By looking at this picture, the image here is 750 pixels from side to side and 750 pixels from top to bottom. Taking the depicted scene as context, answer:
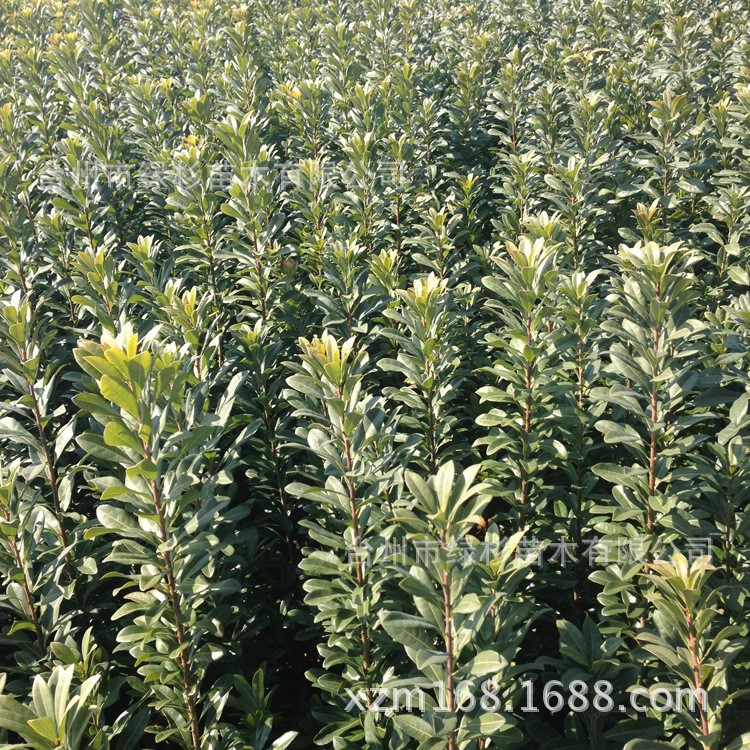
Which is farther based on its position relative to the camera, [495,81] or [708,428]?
[495,81]

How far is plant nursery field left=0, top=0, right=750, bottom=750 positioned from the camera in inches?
93.9

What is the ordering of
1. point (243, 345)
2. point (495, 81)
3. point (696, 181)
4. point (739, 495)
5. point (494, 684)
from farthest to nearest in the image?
point (495, 81), point (696, 181), point (243, 345), point (739, 495), point (494, 684)

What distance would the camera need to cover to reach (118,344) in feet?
8.13

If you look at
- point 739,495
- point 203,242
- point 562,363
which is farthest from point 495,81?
point 739,495

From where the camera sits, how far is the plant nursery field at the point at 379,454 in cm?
238

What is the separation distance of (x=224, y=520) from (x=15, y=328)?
1294mm

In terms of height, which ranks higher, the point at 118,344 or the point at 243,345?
the point at 243,345

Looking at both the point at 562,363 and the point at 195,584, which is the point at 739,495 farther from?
the point at 195,584

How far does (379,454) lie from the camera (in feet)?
9.78

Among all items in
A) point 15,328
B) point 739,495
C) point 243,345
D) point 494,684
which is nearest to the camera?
point 494,684

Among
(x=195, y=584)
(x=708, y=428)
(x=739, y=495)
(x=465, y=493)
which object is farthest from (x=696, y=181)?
(x=195, y=584)

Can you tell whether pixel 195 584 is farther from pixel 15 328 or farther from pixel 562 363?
pixel 562 363

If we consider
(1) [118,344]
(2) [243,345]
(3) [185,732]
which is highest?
(2) [243,345]

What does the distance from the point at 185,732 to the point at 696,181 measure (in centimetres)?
474
